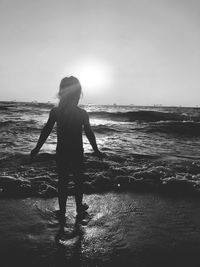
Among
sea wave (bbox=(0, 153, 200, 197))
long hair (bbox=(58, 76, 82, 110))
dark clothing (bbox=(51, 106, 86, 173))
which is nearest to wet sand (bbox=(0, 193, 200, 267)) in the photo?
sea wave (bbox=(0, 153, 200, 197))

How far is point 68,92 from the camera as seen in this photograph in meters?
3.79

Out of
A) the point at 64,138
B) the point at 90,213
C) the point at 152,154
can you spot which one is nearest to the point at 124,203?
the point at 90,213

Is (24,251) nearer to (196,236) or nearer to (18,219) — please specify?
(18,219)

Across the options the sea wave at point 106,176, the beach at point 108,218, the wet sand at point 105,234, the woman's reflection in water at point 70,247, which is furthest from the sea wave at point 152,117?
the woman's reflection in water at point 70,247

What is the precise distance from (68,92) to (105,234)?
209 cm

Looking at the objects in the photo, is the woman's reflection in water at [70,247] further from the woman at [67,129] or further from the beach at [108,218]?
the woman at [67,129]

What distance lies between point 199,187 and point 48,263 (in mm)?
4014

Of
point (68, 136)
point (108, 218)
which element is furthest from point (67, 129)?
point (108, 218)

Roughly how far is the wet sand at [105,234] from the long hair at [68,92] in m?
1.77

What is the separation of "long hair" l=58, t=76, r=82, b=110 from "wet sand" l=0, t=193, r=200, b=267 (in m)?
1.77

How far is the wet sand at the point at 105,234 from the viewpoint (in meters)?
2.94

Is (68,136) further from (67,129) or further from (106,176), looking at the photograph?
(106,176)

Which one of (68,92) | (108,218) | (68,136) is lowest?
(108,218)

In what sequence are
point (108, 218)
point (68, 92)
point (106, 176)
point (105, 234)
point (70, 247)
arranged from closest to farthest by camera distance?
point (70, 247) → point (105, 234) → point (68, 92) → point (108, 218) → point (106, 176)
